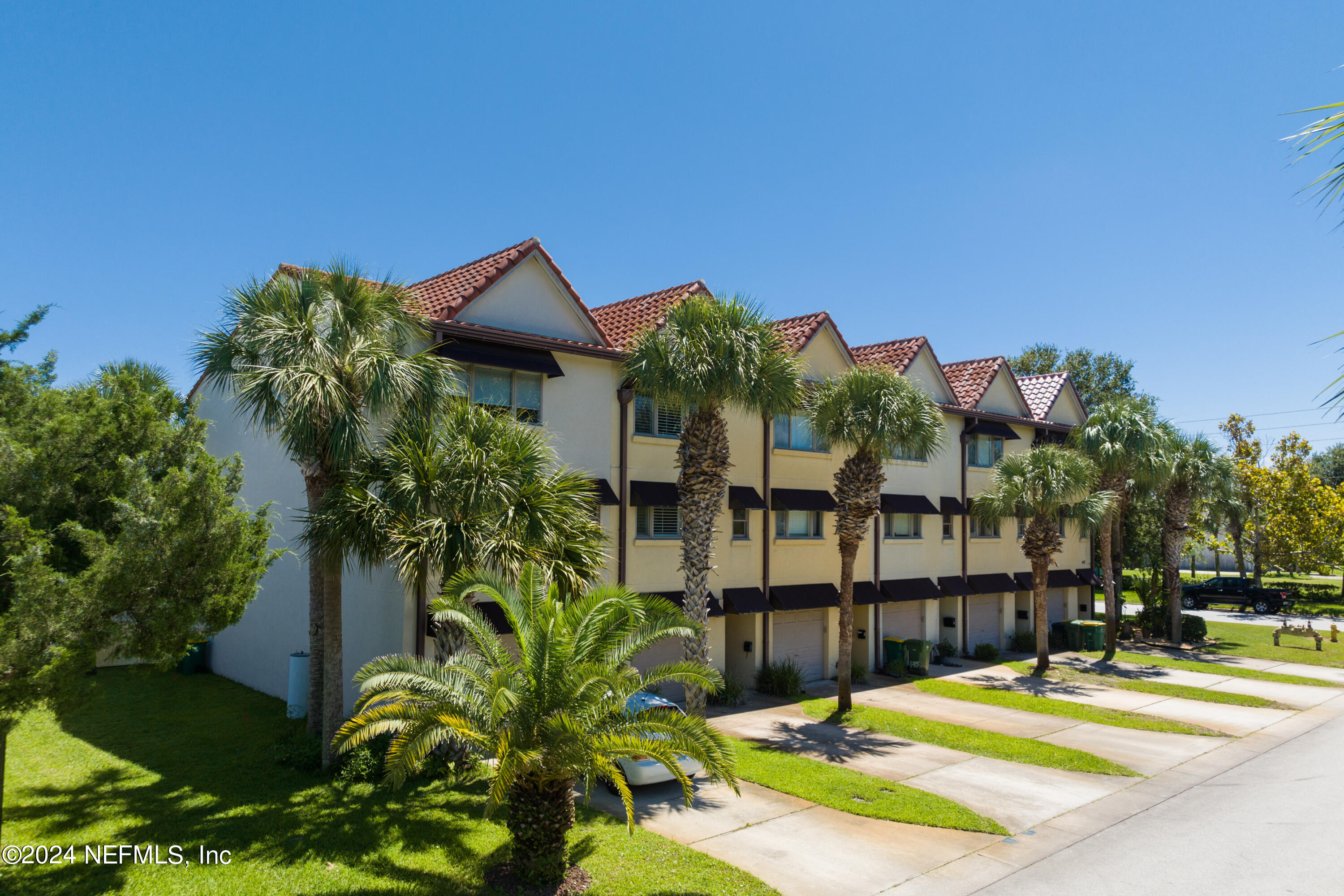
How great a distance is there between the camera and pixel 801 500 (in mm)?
22781

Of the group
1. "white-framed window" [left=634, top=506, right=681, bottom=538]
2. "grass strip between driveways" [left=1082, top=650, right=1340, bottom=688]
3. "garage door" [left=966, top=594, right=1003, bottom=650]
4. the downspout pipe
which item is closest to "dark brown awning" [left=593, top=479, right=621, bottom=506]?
the downspout pipe

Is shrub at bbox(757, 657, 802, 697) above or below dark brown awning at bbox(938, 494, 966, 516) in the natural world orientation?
below

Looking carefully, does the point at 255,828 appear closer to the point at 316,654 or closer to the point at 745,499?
the point at 316,654

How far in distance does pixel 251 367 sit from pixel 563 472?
5580 mm

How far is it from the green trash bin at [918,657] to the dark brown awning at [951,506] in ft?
15.7

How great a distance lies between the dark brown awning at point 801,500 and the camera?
22.3 metres

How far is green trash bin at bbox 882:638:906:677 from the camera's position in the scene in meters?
25.2

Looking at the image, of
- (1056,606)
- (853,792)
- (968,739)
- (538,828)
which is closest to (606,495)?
(853,792)

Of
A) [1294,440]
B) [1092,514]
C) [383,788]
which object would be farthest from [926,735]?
[1294,440]

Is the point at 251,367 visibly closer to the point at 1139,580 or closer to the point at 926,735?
the point at 926,735

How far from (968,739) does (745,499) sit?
26.1 feet

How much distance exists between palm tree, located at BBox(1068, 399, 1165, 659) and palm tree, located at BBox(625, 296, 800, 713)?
1709cm

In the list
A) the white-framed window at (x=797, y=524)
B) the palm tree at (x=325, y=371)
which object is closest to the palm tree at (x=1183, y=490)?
the white-framed window at (x=797, y=524)

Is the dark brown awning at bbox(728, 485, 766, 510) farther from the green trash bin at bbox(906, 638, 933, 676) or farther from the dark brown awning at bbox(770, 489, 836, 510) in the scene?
the green trash bin at bbox(906, 638, 933, 676)
